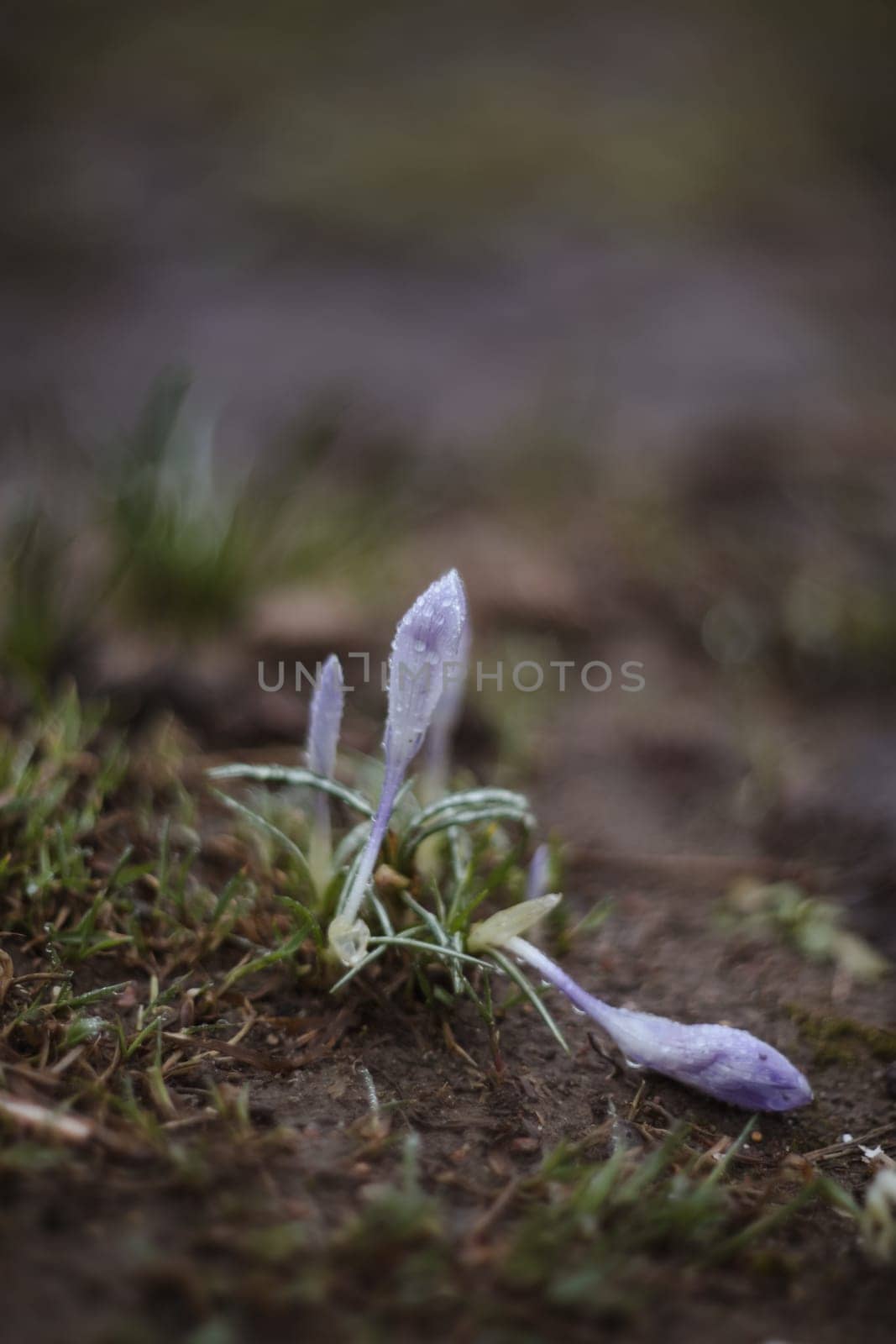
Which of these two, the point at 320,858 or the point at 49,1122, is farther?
the point at 320,858

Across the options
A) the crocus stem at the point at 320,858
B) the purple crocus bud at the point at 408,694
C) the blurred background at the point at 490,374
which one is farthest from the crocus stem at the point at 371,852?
the blurred background at the point at 490,374

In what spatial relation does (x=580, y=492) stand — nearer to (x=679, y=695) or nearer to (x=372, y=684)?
(x=679, y=695)

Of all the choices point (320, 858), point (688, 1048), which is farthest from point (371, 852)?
point (688, 1048)

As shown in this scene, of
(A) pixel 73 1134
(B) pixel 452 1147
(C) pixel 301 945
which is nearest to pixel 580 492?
(C) pixel 301 945

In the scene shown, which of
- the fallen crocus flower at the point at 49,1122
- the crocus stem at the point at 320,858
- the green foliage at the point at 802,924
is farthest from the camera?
the green foliage at the point at 802,924

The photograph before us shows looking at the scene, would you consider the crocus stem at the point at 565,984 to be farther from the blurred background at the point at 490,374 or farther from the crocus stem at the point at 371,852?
the blurred background at the point at 490,374

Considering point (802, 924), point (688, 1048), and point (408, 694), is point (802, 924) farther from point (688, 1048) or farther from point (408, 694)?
point (408, 694)
